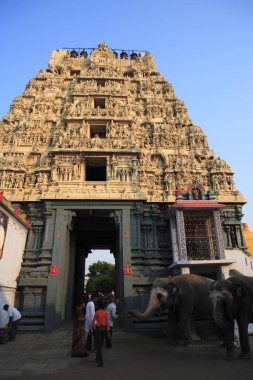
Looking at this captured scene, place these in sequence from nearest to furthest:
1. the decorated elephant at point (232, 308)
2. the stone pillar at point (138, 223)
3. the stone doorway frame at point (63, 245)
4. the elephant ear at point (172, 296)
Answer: the decorated elephant at point (232, 308), the elephant ear at point (172, 296), the stone doorway frame at point (63, 245), the stone pillar at point (138, 223)

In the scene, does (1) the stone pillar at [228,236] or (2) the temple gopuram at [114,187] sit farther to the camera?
(1) the stone pillar at [228,236]

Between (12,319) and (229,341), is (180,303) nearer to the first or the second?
(229,341)

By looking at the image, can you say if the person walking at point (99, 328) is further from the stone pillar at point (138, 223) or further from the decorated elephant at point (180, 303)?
the stone pillar at point (138, 223)

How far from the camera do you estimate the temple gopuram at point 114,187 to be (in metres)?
12.2

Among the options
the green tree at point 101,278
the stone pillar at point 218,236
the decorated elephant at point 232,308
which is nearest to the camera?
the decorated elephant at point 232,308

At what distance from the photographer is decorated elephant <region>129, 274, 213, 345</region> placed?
8.59 m

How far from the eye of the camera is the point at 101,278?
172 ft

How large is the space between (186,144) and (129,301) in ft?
35.8

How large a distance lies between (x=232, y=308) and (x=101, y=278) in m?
48.8

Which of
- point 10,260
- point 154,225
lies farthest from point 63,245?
point 154,225

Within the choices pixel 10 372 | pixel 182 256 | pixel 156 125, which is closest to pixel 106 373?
pixel 10 372

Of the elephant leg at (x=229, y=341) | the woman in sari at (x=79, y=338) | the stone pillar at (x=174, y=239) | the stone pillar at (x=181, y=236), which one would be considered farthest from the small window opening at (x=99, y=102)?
the elephant leg at (x=229, y=341)

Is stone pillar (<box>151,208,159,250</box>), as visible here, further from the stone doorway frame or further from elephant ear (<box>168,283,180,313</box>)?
elephant ear (<box>168,283,180,313</box>)

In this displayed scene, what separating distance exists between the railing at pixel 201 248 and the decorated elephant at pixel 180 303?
3.35 meters
